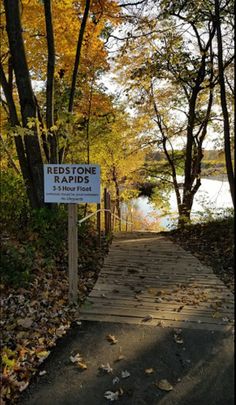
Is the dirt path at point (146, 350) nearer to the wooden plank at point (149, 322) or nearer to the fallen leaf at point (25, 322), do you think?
the wooden plank at point (149, 322)

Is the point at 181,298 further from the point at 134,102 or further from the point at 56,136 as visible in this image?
the point at 134,102

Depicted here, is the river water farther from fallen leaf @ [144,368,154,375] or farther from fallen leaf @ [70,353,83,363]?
fallen leaf @ [70,353,83,363]

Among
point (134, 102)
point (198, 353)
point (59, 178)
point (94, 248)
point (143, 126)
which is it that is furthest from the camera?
point (143, 126)

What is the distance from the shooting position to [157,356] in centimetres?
340

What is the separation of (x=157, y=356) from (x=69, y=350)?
0.89m

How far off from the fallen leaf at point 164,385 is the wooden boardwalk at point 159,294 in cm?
78

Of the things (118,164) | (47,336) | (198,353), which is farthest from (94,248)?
(118,164)

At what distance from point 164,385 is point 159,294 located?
1.86m

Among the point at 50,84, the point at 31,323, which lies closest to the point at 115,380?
the point at 31,323

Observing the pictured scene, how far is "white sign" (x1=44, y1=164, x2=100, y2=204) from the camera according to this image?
4430 mm

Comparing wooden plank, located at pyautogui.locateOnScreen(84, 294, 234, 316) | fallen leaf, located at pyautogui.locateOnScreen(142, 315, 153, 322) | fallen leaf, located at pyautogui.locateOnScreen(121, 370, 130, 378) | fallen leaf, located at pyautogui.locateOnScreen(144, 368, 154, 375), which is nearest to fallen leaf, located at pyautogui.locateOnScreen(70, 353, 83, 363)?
fallen leaf, located at pyautogui.locateOnScreen(121, 370, 130, 378)

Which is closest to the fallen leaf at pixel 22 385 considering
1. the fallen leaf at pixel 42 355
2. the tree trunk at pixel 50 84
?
the fallen leaf at pixel 42 355

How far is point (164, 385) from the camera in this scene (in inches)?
118

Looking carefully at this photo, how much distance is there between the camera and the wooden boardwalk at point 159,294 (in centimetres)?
397
